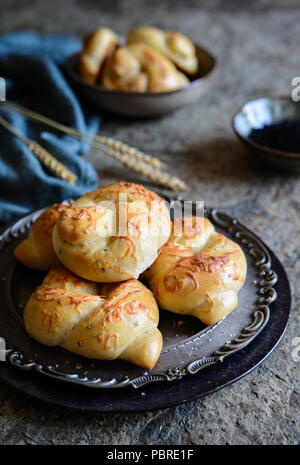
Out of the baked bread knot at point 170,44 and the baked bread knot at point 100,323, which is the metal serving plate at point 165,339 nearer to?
the baked bread knot at point 100,323

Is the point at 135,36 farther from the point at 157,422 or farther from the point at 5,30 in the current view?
the point at 157,422

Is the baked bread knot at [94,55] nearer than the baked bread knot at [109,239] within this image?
No

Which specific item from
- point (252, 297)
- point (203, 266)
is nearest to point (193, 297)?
point (203, 266)

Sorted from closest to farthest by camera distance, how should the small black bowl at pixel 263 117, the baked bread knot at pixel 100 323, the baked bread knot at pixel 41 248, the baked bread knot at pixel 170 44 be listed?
the baked bread knot at pixel 100 323 → the baked bread knot at pixel 41 248 → the small black bowl at pixel 263 117 → the baked bread knot at pixel 170 44

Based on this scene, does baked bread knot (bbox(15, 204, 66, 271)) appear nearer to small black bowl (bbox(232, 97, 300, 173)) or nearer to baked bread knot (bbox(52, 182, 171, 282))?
baked bread knot (bbox(52, 182, 171, 282))

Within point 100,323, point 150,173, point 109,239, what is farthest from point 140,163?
point 100,323

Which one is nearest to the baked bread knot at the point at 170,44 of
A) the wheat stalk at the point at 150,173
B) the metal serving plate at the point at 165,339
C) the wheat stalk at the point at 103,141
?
the wheat stalk at the point at 103,141

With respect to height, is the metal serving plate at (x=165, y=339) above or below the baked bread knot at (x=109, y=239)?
below
